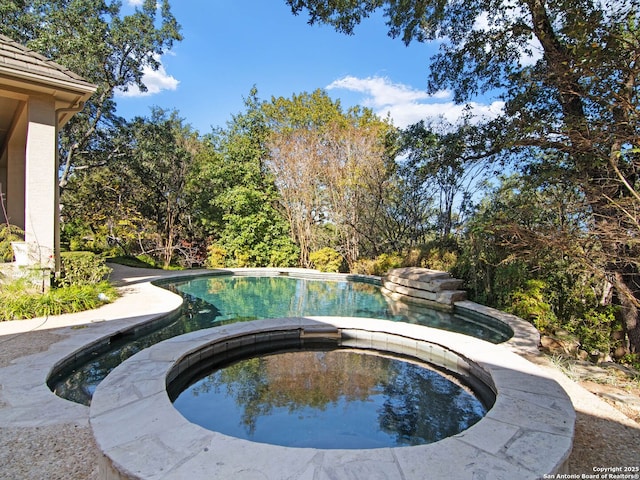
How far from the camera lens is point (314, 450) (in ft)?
6.94

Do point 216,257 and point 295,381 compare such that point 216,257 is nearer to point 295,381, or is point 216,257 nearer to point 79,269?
point 79,269

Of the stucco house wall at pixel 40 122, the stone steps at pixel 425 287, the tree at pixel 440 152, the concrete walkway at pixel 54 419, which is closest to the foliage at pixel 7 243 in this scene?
the stucco house wall at pixel 40 122

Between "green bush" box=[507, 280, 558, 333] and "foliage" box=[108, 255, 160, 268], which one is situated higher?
"green bush" box=[507, 280, 558, 333]

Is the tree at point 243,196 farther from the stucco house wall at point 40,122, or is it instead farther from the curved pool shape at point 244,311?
the stucco house wall at point 40,122

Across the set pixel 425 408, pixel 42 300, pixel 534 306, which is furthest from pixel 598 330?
pixel 42 300

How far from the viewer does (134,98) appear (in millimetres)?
14242

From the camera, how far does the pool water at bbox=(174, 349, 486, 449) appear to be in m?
2.92

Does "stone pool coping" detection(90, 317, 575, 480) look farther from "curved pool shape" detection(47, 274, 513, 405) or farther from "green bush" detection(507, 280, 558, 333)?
"green bush" detection(507, 280, 558, 333)

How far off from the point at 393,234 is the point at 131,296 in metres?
8.79

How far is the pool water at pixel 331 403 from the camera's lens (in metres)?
2.92

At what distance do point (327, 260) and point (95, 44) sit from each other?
10.5m

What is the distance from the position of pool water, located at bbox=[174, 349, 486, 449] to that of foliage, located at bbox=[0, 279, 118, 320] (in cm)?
361

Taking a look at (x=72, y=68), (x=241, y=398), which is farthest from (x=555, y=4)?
(x=72, y=68)

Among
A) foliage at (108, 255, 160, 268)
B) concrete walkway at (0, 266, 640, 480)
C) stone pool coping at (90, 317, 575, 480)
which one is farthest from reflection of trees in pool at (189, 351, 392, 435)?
foliage at (108, 255, 160, 268)
